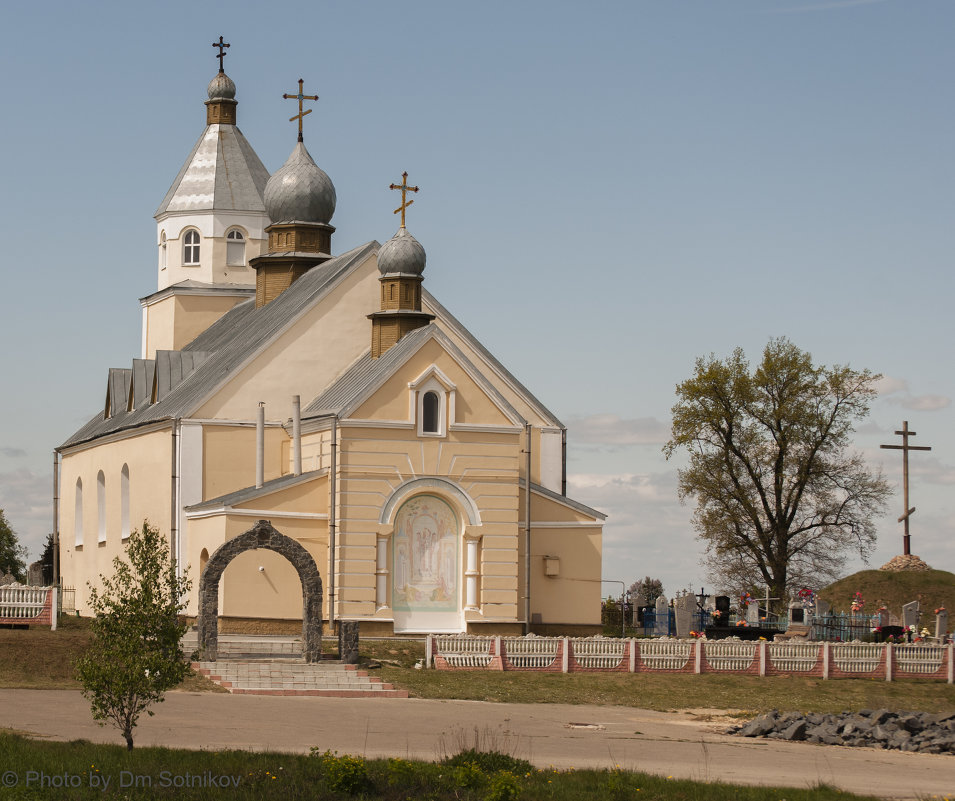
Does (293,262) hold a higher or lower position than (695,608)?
higher

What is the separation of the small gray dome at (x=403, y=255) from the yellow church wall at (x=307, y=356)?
1.43 metres

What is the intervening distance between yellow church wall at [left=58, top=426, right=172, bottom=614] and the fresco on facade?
580 cm

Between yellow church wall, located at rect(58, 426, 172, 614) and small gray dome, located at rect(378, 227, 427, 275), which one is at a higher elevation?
small gray dome, located at rect(378, 227, 427, 275)

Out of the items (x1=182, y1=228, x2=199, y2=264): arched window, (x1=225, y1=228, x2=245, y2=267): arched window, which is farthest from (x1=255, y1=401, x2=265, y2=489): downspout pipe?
(x1=182, y1=228, x2=199, y2=264): arched window

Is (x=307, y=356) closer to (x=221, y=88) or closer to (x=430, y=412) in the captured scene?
(x=430, y=412)

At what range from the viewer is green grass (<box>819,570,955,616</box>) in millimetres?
49656

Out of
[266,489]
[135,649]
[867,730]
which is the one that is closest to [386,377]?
[266,489]

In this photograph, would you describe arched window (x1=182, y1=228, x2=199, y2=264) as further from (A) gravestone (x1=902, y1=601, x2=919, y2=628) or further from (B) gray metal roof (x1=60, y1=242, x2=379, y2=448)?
(A) gravestone (x1=902, y1=601, x2=919, y2=628)

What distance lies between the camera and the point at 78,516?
161 ft

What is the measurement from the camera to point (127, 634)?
1889cm

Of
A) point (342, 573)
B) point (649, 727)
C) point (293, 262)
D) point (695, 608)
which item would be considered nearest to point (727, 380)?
point (695, 608)

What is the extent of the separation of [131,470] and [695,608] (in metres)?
15.3

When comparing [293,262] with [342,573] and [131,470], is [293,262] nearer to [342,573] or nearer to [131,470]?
[131,470]

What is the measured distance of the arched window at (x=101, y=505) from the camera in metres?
46.2
